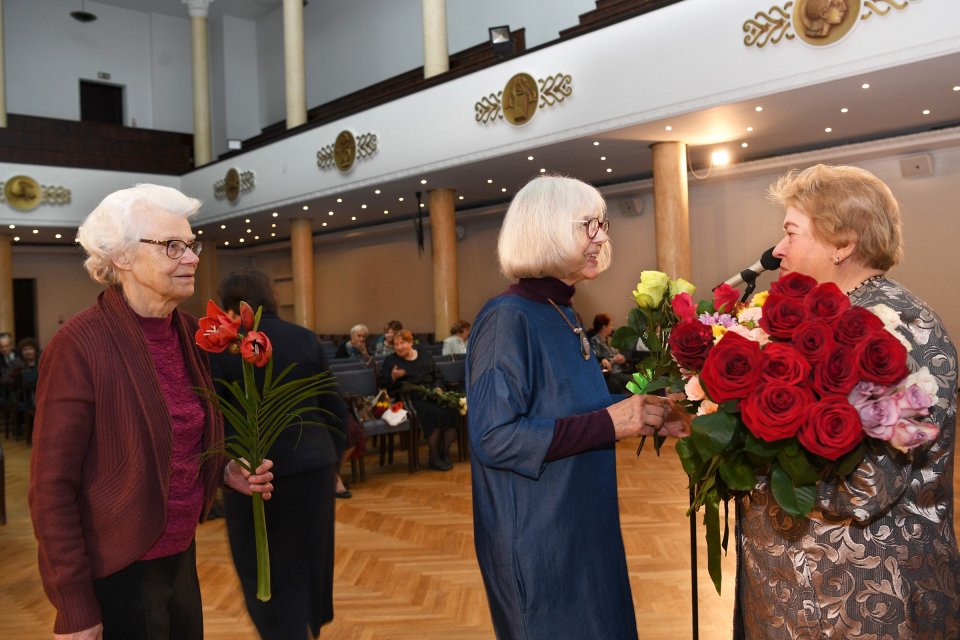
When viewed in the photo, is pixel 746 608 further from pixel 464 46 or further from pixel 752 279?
pixel 464 46

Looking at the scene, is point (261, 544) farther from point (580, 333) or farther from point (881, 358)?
point (881, 358)

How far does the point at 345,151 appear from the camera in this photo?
39.4 feet

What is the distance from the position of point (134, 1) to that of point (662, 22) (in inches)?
615

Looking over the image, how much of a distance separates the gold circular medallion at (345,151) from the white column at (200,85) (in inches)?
233

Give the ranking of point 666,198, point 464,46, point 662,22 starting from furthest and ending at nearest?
point 464,46
point 666,198
point 662,22

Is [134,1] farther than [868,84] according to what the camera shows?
Yes

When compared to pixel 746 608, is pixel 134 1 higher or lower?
higher

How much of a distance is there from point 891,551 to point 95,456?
159cm

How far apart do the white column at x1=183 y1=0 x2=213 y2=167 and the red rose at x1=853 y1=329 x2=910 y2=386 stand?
17206mm

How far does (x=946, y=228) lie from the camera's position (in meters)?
9.94

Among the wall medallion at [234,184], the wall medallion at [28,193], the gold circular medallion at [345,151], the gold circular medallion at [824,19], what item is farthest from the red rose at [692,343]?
the wall medallion at [28,193]

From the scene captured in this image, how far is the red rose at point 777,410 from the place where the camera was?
114 centimetres

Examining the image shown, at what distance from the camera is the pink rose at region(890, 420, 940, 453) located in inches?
44.6

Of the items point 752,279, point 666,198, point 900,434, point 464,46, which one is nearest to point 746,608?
point 900,434
